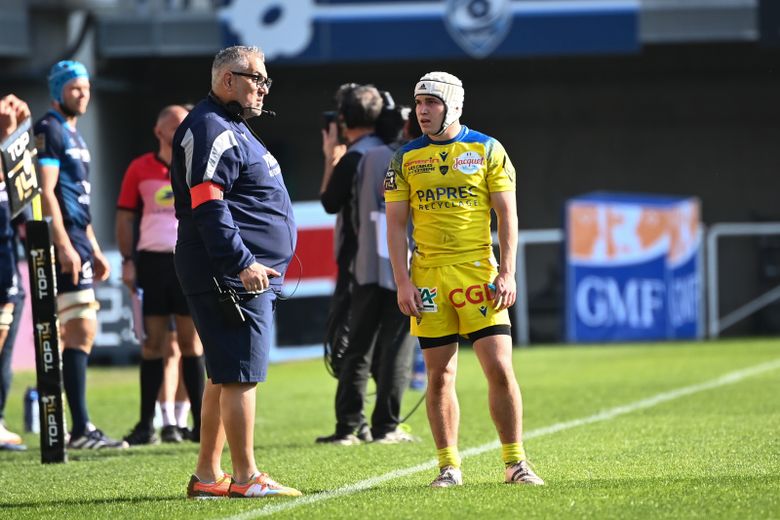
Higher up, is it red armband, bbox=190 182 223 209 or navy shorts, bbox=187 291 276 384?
red armband, bbox=190 182 223 209

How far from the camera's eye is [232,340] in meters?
6.63

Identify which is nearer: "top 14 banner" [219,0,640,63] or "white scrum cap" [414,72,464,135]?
"white scrum cap" [414,72,464,135]

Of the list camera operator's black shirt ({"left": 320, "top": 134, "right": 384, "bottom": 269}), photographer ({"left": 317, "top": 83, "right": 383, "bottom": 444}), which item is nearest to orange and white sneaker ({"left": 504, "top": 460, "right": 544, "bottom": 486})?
photographer ({"left": 317, "top": 83, "right": 383, "bottom": 444})

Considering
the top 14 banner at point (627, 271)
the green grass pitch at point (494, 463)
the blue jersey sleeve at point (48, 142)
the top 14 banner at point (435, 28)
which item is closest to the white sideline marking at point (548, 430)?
the green grass pitch at point (494, 463)

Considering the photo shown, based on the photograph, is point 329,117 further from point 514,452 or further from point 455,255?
point 514,452

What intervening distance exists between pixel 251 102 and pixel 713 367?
30.7 ft

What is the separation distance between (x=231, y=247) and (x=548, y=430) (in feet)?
12.7

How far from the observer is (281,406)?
12.5 m

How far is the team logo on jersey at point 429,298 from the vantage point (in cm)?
688

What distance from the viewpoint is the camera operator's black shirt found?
9.33 meters

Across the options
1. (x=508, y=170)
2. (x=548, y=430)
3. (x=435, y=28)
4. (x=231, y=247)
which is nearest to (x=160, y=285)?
(x=548, y=430)

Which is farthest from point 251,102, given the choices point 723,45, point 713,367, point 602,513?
point 723,45

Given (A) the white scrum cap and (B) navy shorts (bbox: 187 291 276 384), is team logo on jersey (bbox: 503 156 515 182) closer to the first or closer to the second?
(A) the white scrum cap

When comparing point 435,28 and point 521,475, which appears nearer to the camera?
point 521,475
